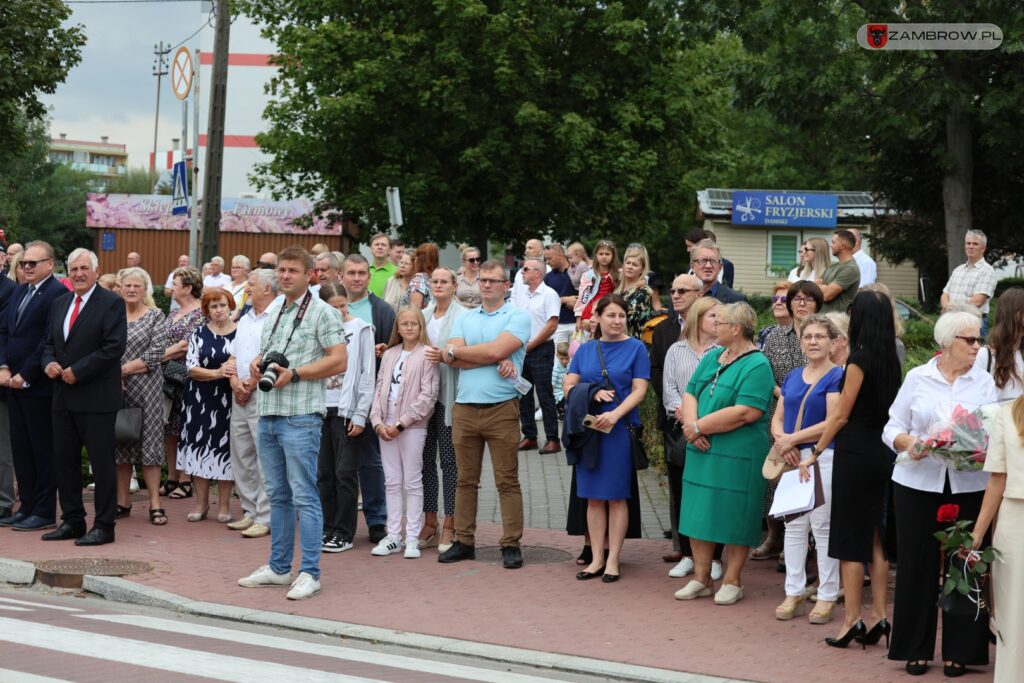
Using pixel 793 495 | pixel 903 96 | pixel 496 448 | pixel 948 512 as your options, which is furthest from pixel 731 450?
pixel 903 96

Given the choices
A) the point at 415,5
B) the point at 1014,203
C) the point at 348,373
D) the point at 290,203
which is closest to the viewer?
the point at 348,373

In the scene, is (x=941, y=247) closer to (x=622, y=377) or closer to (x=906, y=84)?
(x=906, y=84)

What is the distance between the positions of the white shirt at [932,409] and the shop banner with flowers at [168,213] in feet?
145

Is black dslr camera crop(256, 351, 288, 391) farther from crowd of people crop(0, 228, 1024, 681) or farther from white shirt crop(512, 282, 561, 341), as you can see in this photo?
white shirt crop(512, 282, 561, 341)

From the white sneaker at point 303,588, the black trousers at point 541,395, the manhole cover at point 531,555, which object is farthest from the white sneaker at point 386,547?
the black trousers at point 541,395

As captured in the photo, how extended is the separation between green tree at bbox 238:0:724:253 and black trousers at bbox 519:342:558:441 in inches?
744

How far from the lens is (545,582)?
9.10 meters

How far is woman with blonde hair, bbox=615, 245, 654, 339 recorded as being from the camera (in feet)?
38.5

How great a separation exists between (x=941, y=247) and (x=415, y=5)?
46.7ft

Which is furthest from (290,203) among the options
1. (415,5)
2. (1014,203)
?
(1014,203)

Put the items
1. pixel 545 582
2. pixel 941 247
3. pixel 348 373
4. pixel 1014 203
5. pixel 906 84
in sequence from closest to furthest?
pixel 545 582 → pixel 348 373 → pixel 906 84 → pixel 1014 203 → pixel 941 247

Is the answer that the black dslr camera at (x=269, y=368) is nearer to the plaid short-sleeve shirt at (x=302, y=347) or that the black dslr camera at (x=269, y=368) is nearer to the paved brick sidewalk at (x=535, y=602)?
the plaid short-sleeve shirt at (x=302, y=347)

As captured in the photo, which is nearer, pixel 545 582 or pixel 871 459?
pixel 871 459

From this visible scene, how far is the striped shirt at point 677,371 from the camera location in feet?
30.9
